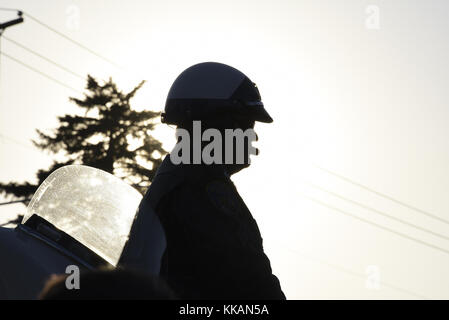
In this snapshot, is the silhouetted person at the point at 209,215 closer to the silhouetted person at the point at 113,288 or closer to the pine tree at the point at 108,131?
the silhouetted person at the point at 113,288

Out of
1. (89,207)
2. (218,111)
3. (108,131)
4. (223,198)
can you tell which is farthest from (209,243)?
(108,131)

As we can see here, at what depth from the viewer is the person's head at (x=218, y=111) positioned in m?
3.97

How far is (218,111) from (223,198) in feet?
2.09

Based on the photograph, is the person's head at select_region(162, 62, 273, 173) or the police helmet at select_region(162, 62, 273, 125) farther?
the police helmet at select_region(162, 62, 273, 125)

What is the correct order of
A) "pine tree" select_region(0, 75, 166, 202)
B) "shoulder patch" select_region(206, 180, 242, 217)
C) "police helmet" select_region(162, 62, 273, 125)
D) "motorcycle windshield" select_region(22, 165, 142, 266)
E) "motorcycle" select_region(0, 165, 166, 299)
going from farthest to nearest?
1. "pine tree" select_region(0, 75, 166, 202)
2. "police helmet" select_region(162, 62, 273, 125)
3. "shoulder patch" select_region(206, 180, 242, 217)
4. "motorcycle windshield" select_region(22, 165, 142, 266)
5. "motorcycle" select_region(0, 165, 166, 299)

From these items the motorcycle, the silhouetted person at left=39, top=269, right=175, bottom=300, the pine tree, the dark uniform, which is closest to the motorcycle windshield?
the motorcycle

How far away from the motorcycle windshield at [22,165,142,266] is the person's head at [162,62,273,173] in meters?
0.60

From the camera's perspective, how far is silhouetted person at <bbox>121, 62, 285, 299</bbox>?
338 cm

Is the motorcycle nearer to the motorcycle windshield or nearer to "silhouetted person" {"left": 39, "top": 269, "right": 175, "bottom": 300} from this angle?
the motorcycle windshield

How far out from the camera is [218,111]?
4.06 meters

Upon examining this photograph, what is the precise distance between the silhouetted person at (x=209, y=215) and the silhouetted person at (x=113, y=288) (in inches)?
56.4

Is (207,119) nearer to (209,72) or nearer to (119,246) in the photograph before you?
(209,72)
